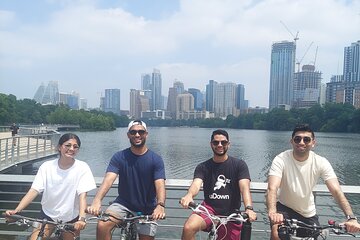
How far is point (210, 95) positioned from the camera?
177 metres

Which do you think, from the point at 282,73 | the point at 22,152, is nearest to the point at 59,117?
the point at 22,152

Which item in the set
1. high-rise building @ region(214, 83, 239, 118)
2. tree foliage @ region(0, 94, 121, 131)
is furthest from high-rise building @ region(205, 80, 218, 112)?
tree foliage @ region(0, 94, 121, 131)

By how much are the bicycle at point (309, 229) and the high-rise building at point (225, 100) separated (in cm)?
16285

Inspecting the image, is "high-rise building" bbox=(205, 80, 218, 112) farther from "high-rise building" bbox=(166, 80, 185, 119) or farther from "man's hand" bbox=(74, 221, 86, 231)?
"man's hand" bbox=(74, 221, 86, 231)

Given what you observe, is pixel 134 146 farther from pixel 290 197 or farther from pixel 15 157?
pixel 15 157

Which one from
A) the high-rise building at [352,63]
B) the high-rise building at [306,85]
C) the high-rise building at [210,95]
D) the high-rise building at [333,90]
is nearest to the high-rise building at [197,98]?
the high-rise building at [210,95]

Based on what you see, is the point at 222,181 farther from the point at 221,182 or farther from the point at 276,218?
the point at 276,218

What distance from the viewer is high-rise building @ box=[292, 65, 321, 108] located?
473 feet

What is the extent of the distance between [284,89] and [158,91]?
186 feet

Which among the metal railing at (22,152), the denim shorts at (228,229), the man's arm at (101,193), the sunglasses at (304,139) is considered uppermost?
the sunglasses at (304,139)

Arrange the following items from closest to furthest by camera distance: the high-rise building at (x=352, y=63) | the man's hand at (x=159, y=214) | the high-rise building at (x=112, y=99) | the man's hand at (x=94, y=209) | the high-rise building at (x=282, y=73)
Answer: the man's hand at (x=159, y=214)
the man's hand at (x=94, y=209)
the high-rise building at (x=352, y=63)
the high-rise building at (x=282, y=73)
the high-rise building at (x=112, y=99)

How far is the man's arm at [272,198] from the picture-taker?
321cm

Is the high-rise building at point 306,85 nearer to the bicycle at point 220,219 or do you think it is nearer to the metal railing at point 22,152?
the metal railing at point 22,152

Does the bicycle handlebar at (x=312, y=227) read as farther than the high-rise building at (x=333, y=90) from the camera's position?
No
